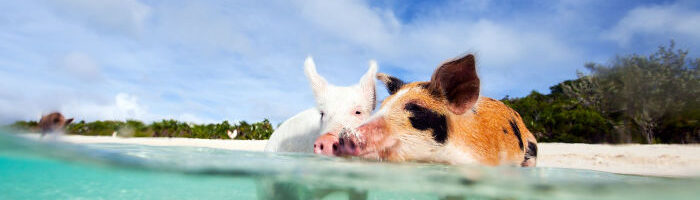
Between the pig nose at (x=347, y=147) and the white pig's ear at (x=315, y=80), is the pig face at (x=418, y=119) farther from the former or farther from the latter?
the white pig's ear at (x=315, y=80)

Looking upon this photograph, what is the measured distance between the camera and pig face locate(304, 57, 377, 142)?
13.0 feet

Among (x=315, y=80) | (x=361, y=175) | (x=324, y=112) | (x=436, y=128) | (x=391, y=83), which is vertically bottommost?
(x=361, y=175)

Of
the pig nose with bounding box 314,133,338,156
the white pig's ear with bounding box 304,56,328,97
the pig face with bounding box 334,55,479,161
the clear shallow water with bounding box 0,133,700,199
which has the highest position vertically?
the white pig's ear with bounding box 304,56,328,97

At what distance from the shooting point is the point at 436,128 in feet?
9.82

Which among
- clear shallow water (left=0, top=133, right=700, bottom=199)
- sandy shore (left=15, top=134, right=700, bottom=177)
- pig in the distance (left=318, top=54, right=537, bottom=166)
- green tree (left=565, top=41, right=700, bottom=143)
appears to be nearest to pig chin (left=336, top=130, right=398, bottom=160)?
pig in the distance (left=318, top=54, right=537, bottom=166)

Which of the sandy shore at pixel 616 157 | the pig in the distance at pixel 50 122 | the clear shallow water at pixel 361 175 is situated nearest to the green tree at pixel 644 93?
the sandy shore at pixel 616 157

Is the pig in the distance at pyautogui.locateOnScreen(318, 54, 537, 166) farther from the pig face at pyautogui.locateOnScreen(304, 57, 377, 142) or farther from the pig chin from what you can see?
the pig face at pyautogui.locateOnScreen(304, 57, 377, 142)

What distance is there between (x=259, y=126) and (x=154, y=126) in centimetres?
596

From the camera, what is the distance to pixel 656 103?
19141 millimetres

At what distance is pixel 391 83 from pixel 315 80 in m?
1.37

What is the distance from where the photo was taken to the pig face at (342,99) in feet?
13.0

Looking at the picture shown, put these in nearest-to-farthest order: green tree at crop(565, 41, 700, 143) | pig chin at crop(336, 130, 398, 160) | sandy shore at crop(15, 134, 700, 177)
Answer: pig chin at crop(336, 130, 398, 160), sandy shore at crop(15, 134, 700, 177), green tree at crop(565, 41, 700, 143)

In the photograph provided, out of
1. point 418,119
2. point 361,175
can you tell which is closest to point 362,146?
point 418,119

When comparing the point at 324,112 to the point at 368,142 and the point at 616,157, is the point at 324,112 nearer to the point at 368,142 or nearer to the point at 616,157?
the point at 368,142
